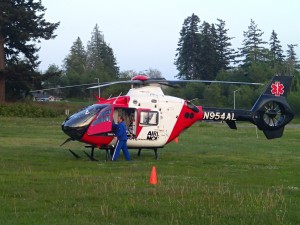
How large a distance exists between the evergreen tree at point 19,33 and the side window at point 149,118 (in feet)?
130

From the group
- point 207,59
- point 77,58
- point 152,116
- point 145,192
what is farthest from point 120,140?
point 77,58

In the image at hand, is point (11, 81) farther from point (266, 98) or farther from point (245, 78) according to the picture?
point (245, 78)

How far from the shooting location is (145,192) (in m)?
11.8

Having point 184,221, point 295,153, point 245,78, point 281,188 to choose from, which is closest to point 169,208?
point 184,221

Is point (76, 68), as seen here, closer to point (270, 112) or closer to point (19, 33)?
point (19, 33)

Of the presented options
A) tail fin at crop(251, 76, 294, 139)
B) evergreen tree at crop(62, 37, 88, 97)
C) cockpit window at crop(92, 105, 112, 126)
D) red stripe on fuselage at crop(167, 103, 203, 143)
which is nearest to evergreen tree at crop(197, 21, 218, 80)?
evergreen tree at crop(62, 37, 88, 97)

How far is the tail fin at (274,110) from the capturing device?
2450 cm

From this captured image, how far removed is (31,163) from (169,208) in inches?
368

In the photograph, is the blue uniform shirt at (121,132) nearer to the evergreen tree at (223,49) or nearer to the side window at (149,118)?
the side window at (149,118)

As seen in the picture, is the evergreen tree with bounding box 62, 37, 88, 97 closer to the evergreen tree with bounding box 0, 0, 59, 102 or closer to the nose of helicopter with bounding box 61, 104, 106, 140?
the evergreen tree with bounding box 0, 0, 59, 102

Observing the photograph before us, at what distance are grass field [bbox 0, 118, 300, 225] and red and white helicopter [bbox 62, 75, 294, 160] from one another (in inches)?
57.0

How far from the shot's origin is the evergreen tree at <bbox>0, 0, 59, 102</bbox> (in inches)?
2355

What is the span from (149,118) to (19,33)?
134 feet

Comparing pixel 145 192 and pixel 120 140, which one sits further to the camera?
pixel 120 140
